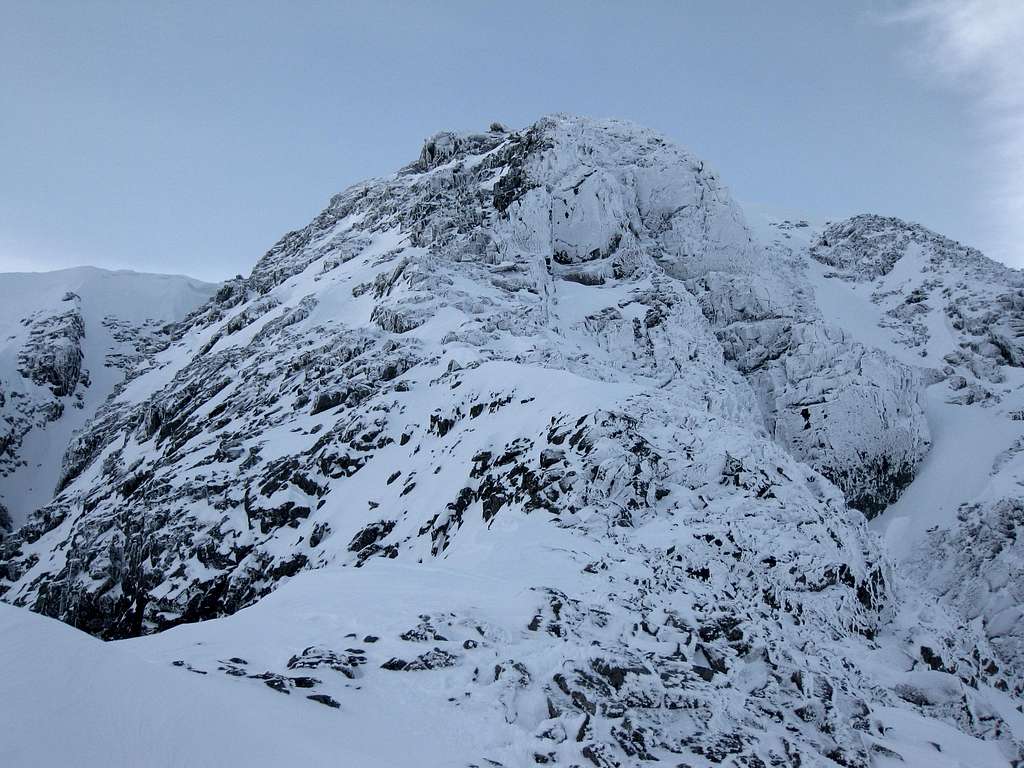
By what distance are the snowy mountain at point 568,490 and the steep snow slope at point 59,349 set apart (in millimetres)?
10869

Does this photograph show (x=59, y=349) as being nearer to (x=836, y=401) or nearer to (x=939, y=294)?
(x=836, y=401)

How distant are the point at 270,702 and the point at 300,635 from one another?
3.16 metres

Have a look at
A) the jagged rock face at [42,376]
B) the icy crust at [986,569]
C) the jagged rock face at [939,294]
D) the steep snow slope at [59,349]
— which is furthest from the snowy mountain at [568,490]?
the jagged rock face at [42,376]

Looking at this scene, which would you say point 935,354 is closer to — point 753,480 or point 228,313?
point 753,480

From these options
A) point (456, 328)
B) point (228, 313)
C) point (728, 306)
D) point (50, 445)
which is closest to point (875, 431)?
point (728, 306)

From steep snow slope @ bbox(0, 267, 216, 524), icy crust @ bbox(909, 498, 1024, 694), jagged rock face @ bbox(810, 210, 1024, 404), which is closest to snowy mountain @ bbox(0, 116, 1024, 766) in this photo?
icy crust @ bbox(909, 498, 1024, 694)

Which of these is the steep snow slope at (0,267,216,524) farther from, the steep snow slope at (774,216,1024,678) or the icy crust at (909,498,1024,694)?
the steep snow slope at (774,216,1024,678)

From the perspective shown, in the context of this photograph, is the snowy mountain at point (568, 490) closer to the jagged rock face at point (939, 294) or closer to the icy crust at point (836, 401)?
the icy crust at point (836, 401)

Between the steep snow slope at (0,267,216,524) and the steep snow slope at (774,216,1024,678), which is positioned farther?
the steep snow slope at (0,267,216,524)

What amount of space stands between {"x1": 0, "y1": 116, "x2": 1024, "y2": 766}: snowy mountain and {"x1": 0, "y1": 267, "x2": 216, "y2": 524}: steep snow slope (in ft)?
35.7

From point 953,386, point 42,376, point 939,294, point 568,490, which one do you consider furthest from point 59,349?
point 939,294

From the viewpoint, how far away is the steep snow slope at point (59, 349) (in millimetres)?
60375

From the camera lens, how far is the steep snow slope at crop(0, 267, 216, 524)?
60375 millimetres

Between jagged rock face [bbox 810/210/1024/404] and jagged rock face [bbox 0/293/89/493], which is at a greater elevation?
jagged rock face [bbox 810/210/1024/404]
